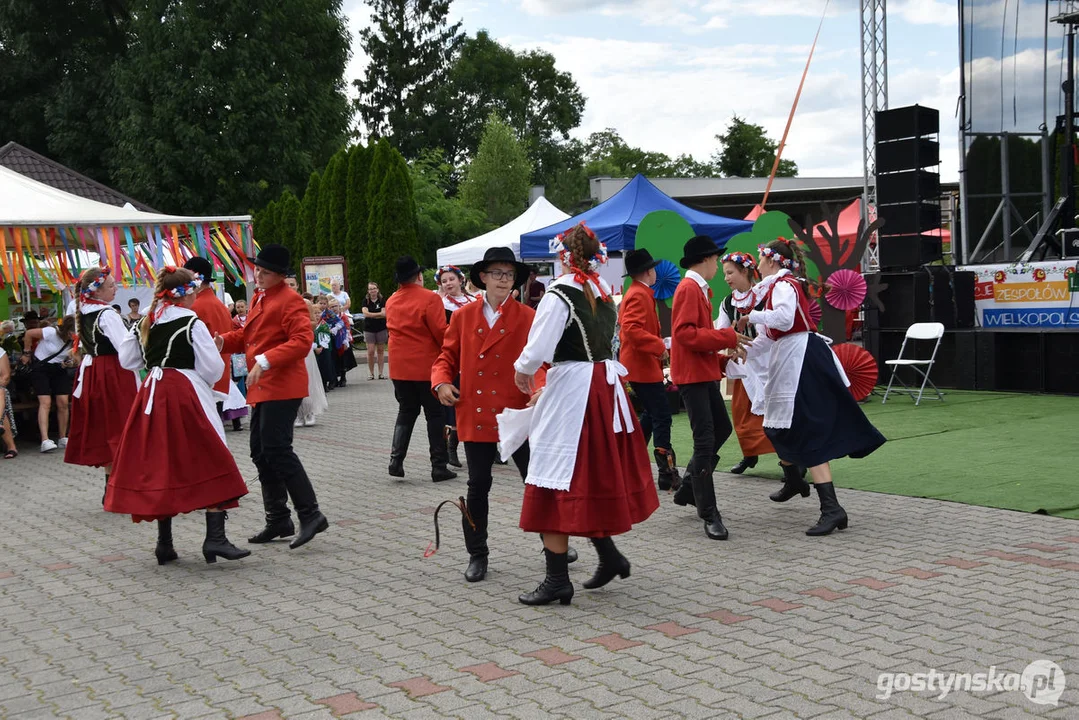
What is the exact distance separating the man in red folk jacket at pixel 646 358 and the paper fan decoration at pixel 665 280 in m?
4.00

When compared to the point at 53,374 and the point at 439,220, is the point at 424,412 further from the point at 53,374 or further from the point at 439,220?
the point at 439,220

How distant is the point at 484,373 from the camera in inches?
232

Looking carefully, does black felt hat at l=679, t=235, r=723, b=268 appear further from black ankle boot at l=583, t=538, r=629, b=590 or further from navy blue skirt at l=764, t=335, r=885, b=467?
black ankle boot at l=583, t=538, r=629, b=590

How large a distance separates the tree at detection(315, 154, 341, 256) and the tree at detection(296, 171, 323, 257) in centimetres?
47

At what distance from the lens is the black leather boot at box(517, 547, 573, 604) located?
535 centimetres

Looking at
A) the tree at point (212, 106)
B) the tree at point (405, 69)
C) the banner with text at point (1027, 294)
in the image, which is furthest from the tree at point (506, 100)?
the banner with text at point (1027, 294)

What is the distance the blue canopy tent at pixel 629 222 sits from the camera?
15242 mm

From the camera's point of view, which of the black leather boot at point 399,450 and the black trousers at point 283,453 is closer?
the black trousers at point 283,453

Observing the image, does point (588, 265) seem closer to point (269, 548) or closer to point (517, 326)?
point (517, 326)

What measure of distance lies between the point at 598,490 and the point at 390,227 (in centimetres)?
2344

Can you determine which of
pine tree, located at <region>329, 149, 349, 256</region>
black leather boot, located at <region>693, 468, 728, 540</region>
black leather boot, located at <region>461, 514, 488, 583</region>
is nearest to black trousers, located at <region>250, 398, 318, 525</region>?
black leather boot, located at <region>461, 514, 488, 583</region>

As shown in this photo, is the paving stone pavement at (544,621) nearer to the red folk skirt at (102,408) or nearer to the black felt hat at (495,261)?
the red folk skirt at (102,408)

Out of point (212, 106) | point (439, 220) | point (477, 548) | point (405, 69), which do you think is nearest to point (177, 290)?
point (477, 548)

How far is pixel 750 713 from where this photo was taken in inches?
151
